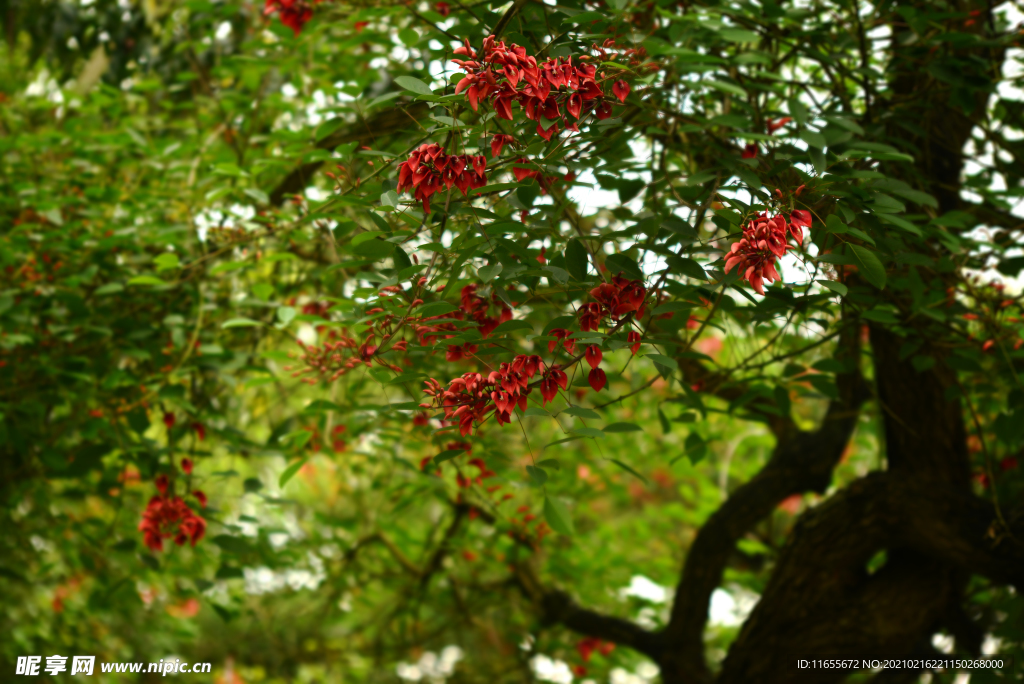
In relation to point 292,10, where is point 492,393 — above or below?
below

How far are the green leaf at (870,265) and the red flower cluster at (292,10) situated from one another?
1.29m

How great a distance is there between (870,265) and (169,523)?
1.43 meters

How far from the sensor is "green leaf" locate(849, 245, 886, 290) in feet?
2.78

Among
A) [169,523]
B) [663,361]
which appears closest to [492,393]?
[663,361]

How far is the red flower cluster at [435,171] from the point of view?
80 cm

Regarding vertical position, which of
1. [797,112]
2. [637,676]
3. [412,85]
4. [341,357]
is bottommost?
[637,676]

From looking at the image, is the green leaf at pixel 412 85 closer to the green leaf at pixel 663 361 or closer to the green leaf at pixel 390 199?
the green leaf at pixel 390 199

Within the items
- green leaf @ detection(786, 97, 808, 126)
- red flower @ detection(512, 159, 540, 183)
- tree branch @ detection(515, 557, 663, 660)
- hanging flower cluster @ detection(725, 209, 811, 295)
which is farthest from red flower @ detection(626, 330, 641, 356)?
tree branch @ detection(515, 557, 663, 660)

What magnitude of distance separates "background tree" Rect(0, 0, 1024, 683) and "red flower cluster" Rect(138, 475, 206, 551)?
0.01 metres

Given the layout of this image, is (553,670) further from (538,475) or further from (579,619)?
(538,475)

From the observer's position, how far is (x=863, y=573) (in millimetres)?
1956

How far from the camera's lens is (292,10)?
5.18 feet

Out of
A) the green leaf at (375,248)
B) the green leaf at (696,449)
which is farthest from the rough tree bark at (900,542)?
the green leaf at (375,248)

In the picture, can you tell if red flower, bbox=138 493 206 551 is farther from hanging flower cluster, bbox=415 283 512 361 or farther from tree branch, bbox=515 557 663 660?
tree branch, bbox=515 557 663 660
